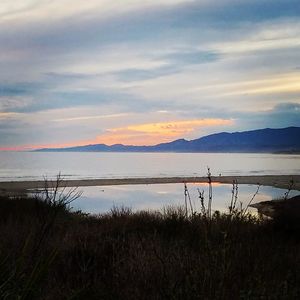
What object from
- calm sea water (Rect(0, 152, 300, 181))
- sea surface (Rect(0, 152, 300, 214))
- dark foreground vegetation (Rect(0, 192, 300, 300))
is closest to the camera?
→ dark foreground vegetation (Rect(0, 192, 300, 300))

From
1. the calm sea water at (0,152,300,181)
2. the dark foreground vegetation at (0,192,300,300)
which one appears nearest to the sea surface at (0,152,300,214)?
the calm sea water at (0,152,300,181)

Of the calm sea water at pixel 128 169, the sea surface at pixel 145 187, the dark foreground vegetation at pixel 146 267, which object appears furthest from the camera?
the calm sea water at pixel 128 169

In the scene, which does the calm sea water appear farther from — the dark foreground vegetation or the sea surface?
the dark foreground vegetation

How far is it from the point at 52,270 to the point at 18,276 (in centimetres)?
387

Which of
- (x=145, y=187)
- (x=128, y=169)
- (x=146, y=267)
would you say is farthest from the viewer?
(x=128, y=169)

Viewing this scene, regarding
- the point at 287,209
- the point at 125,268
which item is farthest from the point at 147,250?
the point at 287,209

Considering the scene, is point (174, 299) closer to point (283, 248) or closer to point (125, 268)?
point (125, 268)

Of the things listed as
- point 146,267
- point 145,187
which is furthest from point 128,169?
point 146,267

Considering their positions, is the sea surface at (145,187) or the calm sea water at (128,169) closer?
the sea surface at (145,187)

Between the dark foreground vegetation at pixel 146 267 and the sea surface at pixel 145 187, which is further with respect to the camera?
the sea surface at pixel 145 187

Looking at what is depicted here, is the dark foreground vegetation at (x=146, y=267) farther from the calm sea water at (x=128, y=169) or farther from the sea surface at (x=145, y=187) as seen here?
the calm sea water at (x=128, y=169)

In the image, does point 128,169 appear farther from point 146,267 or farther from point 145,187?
point 146,267

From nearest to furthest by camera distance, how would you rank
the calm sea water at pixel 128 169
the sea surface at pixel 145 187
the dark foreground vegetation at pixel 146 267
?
the dark foreground vegetation at pixel 146 267 < the sea surface at pixel 145 187 < the calm sea water at pixel 128 169

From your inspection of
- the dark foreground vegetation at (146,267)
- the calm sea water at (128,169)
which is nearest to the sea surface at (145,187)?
the calm sea water at (128,169)
